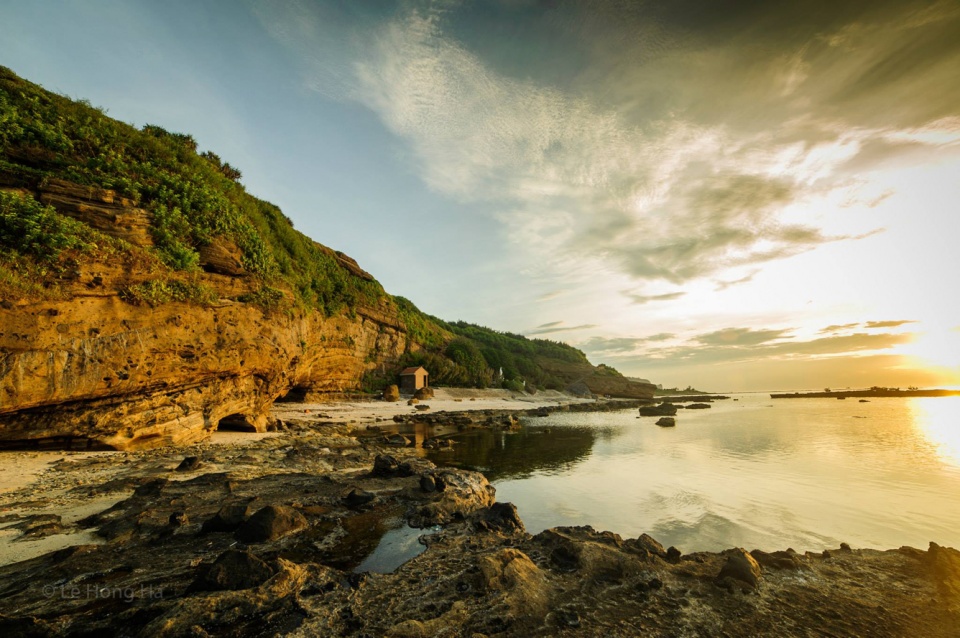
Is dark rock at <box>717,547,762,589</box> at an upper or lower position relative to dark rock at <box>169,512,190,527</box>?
upper

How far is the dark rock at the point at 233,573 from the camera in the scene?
4.96m

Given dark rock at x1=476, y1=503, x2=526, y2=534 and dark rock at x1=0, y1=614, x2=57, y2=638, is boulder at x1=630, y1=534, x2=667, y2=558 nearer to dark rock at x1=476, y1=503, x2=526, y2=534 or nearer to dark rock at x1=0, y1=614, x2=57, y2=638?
dark rock at x1=476, y1=503, x2=526, y2=534

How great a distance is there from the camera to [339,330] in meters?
35.8

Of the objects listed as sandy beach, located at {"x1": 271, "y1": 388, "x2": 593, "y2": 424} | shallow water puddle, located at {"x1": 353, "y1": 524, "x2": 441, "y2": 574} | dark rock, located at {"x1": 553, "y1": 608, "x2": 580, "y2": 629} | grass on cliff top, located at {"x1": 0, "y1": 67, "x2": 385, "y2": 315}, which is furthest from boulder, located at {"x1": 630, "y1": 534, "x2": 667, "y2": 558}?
sandy beach, located at {"x1": 271, "y1": 388, "x2": 593, "y2": 424}

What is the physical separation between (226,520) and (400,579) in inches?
172

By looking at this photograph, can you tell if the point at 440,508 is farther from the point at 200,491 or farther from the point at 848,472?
the point at 848,472

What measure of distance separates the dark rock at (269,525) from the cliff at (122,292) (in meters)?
9.19

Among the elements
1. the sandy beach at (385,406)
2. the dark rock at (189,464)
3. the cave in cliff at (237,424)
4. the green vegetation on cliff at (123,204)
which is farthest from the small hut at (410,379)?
the dark rock at (189,464)

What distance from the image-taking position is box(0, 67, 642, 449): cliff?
10.6m

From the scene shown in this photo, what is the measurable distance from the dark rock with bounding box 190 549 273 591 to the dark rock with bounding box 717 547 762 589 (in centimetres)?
706

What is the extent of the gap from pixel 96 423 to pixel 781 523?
22.5 meters

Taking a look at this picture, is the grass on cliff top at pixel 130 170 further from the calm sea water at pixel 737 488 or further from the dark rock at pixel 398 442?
the calm sea water at pixel 737 488

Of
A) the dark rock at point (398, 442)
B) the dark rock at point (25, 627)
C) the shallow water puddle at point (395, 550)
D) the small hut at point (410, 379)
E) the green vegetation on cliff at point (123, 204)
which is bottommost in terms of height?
the dark rock at point (398, 442)

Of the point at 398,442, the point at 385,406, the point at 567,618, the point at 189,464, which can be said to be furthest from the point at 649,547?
the point at 385,406
